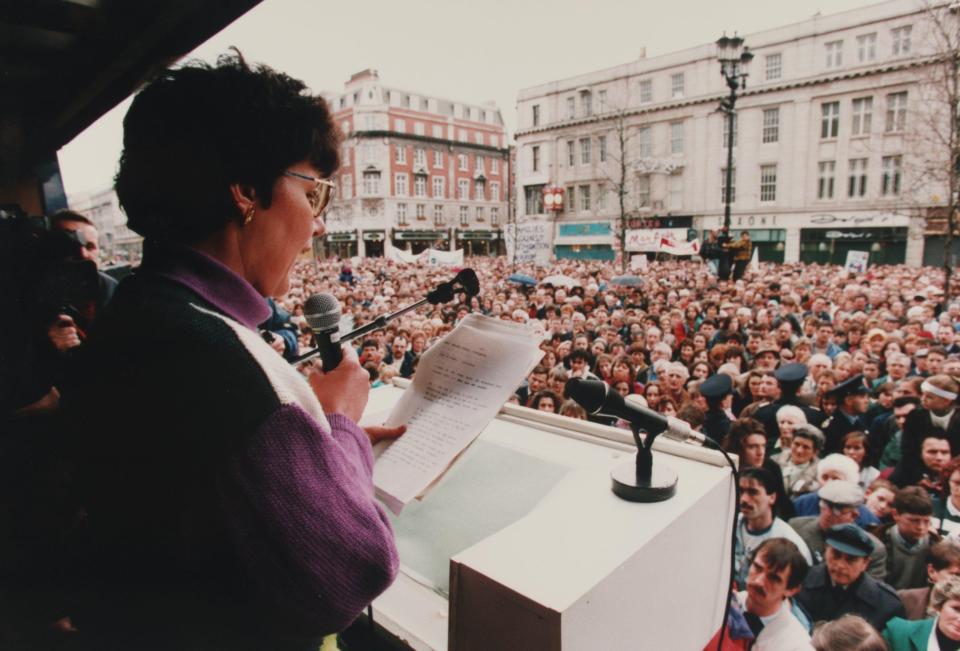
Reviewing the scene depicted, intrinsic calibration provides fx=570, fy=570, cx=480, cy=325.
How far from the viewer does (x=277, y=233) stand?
1.00 metres

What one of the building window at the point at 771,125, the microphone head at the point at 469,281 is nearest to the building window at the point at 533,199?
the building window at the point at 771,125

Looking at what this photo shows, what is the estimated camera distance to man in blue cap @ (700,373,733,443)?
189 inches

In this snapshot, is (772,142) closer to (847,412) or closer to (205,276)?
(847,412)

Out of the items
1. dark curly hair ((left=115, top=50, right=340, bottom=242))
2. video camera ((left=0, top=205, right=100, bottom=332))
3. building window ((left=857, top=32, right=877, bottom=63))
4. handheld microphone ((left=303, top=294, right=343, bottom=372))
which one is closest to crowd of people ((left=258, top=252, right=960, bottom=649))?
handheld microphone ((left=303, top=294, right=343, bottom=372))

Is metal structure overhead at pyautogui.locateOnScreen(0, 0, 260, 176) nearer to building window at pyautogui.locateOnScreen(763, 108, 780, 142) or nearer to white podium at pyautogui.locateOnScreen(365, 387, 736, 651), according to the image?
white podium at pyautogui.locateOnScreen(365, 387, 736, 651)

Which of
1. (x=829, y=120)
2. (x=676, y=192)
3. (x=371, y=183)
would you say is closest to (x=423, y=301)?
(x=829, y=120)

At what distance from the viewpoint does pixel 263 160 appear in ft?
3.11

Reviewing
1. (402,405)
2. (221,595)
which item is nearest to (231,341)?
(221,595)

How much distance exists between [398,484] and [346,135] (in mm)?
712

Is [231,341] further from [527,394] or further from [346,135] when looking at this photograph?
[527,394]

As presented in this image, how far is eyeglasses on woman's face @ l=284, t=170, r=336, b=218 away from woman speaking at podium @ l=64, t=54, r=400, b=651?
175 mm

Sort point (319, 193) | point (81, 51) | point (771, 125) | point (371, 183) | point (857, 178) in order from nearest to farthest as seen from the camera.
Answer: point (319, 193) → point (81, 51) → point (857, 178) → point (771, 125) → point (371, 183)

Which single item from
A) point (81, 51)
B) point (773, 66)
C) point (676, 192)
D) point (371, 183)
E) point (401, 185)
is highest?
point (773, 66)

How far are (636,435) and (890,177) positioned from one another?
33.3 metres
